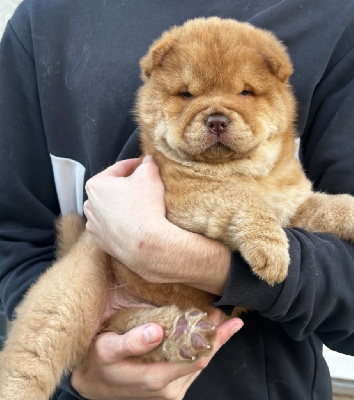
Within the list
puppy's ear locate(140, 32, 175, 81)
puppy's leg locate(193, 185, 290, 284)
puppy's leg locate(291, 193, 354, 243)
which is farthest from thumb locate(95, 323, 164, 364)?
puppy's ear locate(140, 32, 175, 81)

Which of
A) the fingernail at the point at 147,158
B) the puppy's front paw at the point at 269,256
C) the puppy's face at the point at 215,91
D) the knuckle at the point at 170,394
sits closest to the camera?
the puppy's front paw at the point at 269,256

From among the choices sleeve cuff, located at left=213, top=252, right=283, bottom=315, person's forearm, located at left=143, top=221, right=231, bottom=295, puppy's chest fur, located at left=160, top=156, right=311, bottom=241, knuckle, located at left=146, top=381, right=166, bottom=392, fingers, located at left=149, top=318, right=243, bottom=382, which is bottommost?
knuckle, located at left=146, top=381, right=166, bottom=392

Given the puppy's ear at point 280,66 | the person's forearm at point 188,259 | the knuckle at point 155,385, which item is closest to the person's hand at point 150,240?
the person's forearm at point 188,259

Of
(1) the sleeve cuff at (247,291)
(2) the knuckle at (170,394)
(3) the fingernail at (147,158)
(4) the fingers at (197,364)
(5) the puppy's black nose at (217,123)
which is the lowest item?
(2) the knuckle at (170,394)

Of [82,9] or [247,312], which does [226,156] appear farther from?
[82,9]

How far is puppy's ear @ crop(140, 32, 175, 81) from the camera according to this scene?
1.74 metres

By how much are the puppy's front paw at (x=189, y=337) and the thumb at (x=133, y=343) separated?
53 millimetres

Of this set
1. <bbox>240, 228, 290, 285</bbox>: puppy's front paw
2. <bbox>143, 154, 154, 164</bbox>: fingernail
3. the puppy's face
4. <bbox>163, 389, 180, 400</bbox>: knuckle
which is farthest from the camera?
<bbox>143, 154, 154, 164</bbox>: fingernail

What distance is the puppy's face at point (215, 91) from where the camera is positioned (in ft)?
5.48

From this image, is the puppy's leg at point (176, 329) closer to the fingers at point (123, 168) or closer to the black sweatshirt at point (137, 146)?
the black sweatshirt at point (137, 146)

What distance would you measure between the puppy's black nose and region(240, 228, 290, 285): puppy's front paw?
1.31 ft

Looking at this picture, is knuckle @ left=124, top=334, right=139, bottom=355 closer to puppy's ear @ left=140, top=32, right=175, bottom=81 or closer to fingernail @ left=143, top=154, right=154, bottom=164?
fingernail @ left=143, top=154, right=154, bottom=164

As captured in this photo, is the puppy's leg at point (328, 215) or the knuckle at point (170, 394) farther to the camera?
the puppy's leg at point (328, 215)

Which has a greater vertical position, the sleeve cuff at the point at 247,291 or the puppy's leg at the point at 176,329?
the sleeve cuff at the point at 247,291
